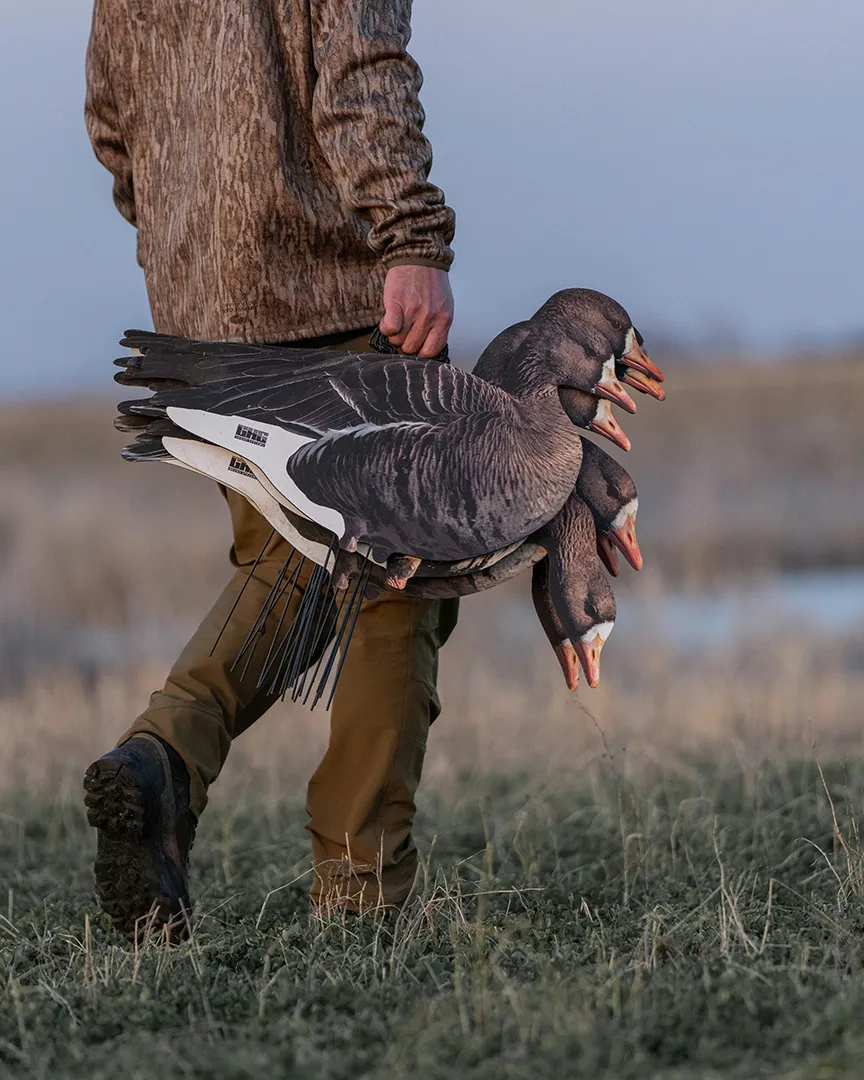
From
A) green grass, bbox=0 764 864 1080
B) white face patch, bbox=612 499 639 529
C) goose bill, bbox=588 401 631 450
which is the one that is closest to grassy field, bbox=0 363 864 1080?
green grass, bbox=0 764 864 1080

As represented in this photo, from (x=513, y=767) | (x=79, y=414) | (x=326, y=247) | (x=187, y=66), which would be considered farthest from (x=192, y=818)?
(x=79, y=414)

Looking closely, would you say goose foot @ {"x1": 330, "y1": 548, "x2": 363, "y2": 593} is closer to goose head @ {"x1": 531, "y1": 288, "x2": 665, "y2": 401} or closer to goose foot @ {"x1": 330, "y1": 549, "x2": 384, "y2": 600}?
goose foot @ {"x1": 330, "y1": 549, "x2": 384, "y2": 600}

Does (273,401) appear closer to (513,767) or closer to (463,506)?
(463,506)

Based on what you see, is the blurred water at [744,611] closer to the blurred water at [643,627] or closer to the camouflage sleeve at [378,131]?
the blurred water at [643,627]

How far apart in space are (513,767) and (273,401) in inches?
99.3

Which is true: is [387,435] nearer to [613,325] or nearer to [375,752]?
[613,325]

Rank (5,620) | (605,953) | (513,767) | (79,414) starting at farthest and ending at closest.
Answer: (79,414), (5,620), (513,767), (605,953)

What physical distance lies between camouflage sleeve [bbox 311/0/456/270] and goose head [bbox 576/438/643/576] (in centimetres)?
50

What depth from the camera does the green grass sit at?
1929mm

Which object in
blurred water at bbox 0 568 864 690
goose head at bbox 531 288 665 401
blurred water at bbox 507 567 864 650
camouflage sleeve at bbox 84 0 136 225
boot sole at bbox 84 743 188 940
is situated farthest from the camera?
blurred water at bbox 0 568 864 690

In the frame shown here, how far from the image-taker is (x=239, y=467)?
103 inches

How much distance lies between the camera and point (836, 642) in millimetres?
7902

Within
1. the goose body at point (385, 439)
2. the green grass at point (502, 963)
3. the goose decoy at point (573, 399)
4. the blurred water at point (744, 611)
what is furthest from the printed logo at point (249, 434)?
the blurred water at point (744, 611)

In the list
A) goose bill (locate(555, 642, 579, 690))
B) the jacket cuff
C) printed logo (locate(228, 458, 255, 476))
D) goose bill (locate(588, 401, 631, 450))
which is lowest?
goose bill (locate(555, 642, 579, 690))
